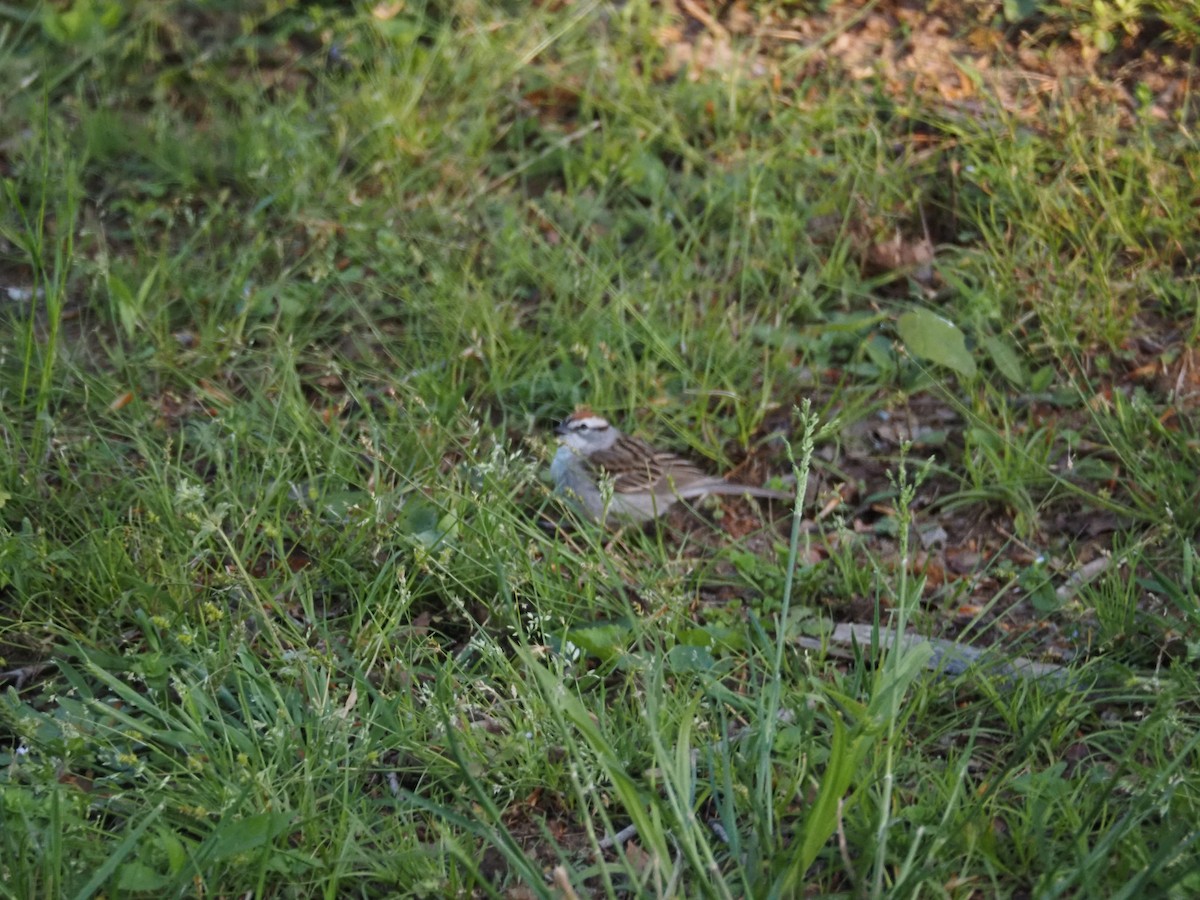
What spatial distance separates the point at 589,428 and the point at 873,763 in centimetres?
172

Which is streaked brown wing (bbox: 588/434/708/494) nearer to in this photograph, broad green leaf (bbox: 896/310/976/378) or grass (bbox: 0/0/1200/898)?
grass (bbox: 0/0/1200/898)

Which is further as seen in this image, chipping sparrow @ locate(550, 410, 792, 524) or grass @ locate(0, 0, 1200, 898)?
chipping sparrow @ locate(550, 410, 792, 524)

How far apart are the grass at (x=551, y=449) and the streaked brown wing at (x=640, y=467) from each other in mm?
134

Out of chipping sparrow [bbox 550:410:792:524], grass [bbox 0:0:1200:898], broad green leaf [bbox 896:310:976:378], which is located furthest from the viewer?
broad green leaf [bbox 896:310:976:378]

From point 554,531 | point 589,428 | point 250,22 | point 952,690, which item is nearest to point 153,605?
point 554,531

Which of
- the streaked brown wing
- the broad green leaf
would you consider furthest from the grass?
the streaked brown wing

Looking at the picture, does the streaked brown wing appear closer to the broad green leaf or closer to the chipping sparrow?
the chipping sparrow

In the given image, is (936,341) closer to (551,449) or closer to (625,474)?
(625,474)

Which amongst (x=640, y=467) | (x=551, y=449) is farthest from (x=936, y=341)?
(x=551, y=449)

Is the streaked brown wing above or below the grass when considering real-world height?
below

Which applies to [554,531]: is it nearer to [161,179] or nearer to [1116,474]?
[1116,474]

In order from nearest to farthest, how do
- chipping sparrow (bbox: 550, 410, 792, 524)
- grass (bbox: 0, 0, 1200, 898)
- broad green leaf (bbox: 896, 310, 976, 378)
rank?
grass (bbox: 0, 0, 1200, 898)
chipping sparrow (bbox: 550, 410, 792, 524)
broad green leaf (bbox: 896, 310, 976, 378)

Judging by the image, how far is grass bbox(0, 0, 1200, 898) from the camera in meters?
2.65

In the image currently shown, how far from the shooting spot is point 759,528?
4039 mm
